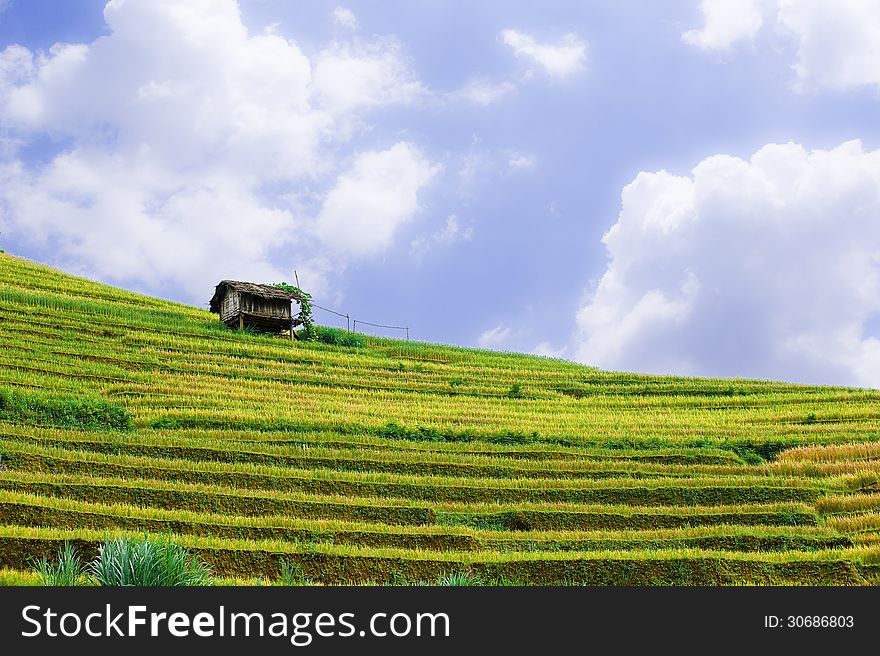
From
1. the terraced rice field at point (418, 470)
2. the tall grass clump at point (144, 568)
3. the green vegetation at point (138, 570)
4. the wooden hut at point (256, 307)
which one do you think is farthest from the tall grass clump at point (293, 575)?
the wooden hut at point (256, 307)

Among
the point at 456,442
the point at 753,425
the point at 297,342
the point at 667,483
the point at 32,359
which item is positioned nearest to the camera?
the point at 667,483

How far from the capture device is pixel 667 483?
20.3 metres

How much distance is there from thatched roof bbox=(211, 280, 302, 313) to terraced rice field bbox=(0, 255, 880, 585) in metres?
Result: 7.89

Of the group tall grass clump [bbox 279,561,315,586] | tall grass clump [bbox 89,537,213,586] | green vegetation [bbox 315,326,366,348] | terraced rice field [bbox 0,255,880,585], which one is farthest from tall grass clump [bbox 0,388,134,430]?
green vegetation [bbox 315,326,366,348]

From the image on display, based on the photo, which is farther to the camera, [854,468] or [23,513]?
[854,468]

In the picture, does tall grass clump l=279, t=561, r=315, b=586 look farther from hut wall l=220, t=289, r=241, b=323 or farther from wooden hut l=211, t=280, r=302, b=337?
hut wall l=220, t=289, r=241, b=323

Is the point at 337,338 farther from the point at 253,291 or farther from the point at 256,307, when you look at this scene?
the point at 253,291

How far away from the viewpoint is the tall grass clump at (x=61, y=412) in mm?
23156

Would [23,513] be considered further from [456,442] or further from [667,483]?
[667,483]

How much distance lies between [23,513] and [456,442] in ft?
42.5

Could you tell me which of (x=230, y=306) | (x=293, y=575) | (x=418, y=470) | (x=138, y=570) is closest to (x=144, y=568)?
(x=138, y=570)

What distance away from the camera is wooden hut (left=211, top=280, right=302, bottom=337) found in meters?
45.7

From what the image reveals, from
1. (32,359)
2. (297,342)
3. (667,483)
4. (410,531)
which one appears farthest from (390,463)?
(297,342)

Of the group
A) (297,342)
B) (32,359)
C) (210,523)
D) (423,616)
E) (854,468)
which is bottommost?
(423,616)
